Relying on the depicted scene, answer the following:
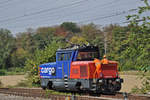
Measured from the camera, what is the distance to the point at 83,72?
609 inches

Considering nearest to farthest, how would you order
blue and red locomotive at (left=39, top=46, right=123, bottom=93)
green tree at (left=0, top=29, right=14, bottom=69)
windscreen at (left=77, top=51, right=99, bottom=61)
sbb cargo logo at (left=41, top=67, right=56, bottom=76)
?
blue and red locomotive at (left=39, top=46, right=123, bottom=93), windscreen at (left=77, top=51, right=99, bottom=61), sbb cargo logo at (left=41, top=67, right=56, bottom=76), green tree at (left=0, top=29, right=14, bottom=69)

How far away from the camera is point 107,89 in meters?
15.4

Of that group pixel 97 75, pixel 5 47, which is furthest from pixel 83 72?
pixel 5 47

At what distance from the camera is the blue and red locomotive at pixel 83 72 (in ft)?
49.5

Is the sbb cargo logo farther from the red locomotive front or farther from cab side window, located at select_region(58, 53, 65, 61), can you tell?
the red locomotive front

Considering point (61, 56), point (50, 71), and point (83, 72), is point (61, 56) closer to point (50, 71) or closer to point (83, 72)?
point (50, 71)

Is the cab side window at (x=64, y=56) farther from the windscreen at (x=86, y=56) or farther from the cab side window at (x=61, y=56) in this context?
the windscreen at (x=86, y=56)

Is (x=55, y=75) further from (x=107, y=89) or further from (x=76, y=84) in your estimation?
(x=107, y=89)

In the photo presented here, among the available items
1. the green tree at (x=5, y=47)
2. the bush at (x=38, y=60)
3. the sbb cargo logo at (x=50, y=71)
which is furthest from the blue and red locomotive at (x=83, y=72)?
the green tree at (x=5, y=47)

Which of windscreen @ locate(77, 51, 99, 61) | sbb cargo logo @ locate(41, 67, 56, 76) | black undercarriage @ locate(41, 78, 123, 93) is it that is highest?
windscreen @ locate(77, 51, 99, 61)

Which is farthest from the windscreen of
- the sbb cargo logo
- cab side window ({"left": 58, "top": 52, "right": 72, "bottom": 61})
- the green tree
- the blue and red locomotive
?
the green tree

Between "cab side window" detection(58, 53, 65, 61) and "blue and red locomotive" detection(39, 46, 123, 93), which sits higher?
"cab side window" detection(58, 53, 65, 61)

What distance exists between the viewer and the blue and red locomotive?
15094 millimetres

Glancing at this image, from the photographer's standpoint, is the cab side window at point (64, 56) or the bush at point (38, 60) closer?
the cab side window at point (64, 56)
